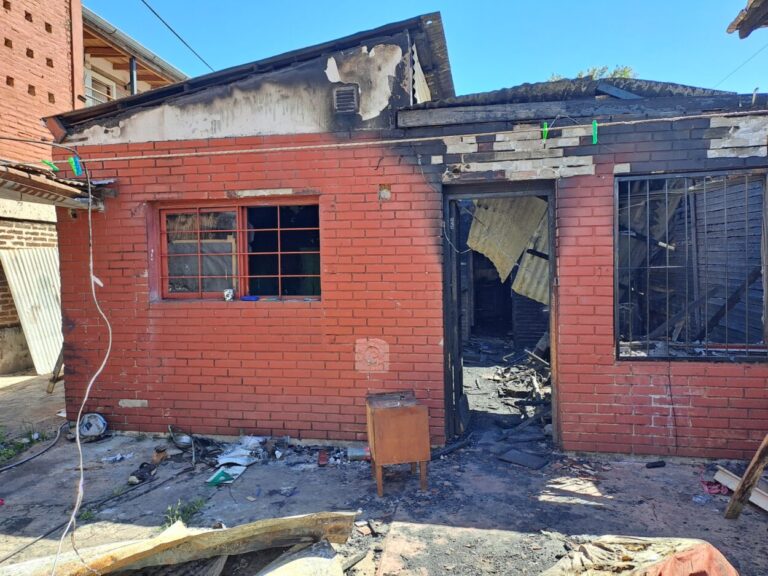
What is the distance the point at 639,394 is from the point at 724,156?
2.32 metres

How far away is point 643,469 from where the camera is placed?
4.39 metres

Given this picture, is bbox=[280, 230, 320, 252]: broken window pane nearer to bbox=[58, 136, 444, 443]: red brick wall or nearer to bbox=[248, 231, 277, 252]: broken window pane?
bbox=[248, 231, 277, 252]: broken window pane

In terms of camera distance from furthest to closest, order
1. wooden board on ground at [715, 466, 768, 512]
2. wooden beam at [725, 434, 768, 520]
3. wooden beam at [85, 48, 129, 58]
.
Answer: wooden beam at [85, 48, 129, 58] → wooden board on ground at [715, 466, 768, 512] → wooden beam at [725, 434, 768, 520]

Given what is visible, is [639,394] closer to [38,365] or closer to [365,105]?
[365,105]

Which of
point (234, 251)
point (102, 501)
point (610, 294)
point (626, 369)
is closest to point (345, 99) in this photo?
point (234, 251)

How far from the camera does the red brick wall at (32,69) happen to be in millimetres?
8758

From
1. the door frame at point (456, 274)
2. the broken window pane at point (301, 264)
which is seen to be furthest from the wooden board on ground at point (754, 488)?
the broken window pane at point (301, 264)

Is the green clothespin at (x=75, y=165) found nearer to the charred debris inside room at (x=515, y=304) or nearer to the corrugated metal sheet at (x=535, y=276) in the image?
the charred debris inside room at (x=515, y=304)

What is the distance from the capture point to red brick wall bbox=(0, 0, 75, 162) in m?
8.76

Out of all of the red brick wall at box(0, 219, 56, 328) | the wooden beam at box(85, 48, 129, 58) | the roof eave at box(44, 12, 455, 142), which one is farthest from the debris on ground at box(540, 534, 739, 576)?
the wooden beam at box(85, 48, 129, 58)

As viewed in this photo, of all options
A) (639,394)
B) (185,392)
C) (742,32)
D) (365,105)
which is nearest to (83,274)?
(185,392)

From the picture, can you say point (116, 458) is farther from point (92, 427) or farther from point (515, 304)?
point (515, 304)

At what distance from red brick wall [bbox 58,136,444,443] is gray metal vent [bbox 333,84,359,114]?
40 centimetres

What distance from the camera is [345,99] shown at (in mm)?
4836
